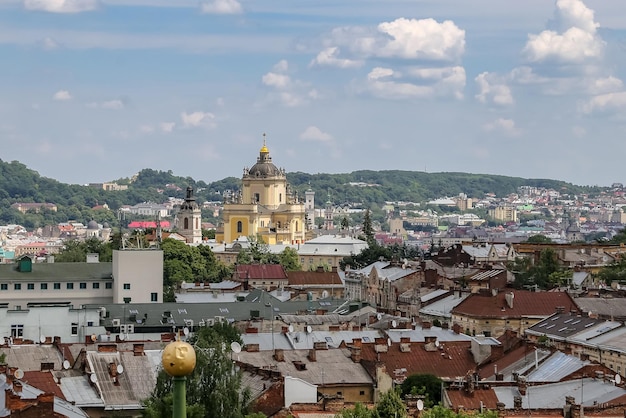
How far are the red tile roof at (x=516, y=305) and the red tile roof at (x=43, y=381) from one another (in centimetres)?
3890

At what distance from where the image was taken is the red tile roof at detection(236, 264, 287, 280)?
127125mm

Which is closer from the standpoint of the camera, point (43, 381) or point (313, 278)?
point (43, 381)

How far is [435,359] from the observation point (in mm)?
56938

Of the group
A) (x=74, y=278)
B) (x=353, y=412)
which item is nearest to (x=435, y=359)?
(x=353, y=412)

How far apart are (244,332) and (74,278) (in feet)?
71.6

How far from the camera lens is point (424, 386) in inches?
1905

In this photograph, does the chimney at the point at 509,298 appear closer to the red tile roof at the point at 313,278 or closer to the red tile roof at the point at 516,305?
the red tile roof at the point at 516,305

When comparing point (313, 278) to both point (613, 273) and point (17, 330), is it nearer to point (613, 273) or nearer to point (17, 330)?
point (613, 273)

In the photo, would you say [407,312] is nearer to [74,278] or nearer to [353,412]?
[74,278]

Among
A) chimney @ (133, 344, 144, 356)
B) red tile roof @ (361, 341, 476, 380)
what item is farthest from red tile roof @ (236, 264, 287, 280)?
chimney @ (133, 344, 144, 356)

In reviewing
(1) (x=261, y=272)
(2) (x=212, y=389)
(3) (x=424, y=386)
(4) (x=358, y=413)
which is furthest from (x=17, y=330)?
(1) (x=261, y=272)

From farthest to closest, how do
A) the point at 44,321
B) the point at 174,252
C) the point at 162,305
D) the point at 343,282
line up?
the point at 174,252 < the point at 343,282 < the point at 162,305 < the point at 44,321

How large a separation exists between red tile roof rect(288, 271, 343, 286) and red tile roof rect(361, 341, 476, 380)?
64.6 m

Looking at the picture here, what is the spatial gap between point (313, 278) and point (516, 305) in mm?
45452
